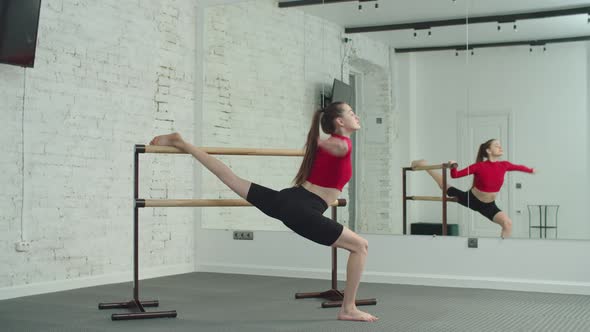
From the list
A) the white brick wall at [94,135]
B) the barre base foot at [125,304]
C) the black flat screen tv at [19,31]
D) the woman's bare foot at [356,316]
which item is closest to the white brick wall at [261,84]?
the white brick wall at [94,135]

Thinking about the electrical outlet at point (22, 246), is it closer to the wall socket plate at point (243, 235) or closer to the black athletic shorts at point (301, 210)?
the black athletic shorts at point (301, 210)

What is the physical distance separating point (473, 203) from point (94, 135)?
123 inches

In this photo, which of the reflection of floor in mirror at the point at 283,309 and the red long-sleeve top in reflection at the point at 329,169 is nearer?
the reflection of floor in mirror at the point at 283,309

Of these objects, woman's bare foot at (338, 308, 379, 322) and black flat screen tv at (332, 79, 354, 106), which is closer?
woman's bare foot at (338, 308, 379, 322)

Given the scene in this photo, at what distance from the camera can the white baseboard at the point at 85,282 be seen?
16.9ft

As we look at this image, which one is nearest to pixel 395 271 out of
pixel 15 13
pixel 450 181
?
pixel 450 181

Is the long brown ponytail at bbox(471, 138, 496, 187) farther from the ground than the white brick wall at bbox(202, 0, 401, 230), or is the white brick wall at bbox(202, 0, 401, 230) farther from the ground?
the white brick wall at bbox(202, 0, 401, 230)

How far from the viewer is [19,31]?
487 cm

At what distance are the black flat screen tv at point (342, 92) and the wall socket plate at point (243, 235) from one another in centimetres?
149

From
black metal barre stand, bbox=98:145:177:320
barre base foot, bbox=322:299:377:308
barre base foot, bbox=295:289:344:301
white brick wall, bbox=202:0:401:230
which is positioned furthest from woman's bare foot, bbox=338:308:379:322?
white brick wall, bbox=202:0:401:230

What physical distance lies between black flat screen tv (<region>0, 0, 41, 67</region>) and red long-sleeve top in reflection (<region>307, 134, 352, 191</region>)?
85.6 inches

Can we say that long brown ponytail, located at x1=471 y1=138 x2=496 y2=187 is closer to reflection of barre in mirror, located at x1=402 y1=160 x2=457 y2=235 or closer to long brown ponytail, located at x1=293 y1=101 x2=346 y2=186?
reflection of barre in mirror, located at x1=402 y1=160 x2=457 y2=235

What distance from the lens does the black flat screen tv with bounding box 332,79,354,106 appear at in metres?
6.50

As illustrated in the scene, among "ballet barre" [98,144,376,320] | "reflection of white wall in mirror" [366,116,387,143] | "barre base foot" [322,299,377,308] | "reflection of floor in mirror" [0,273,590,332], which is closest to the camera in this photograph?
"reflection of floor in mirror" [0,273,590,332]
